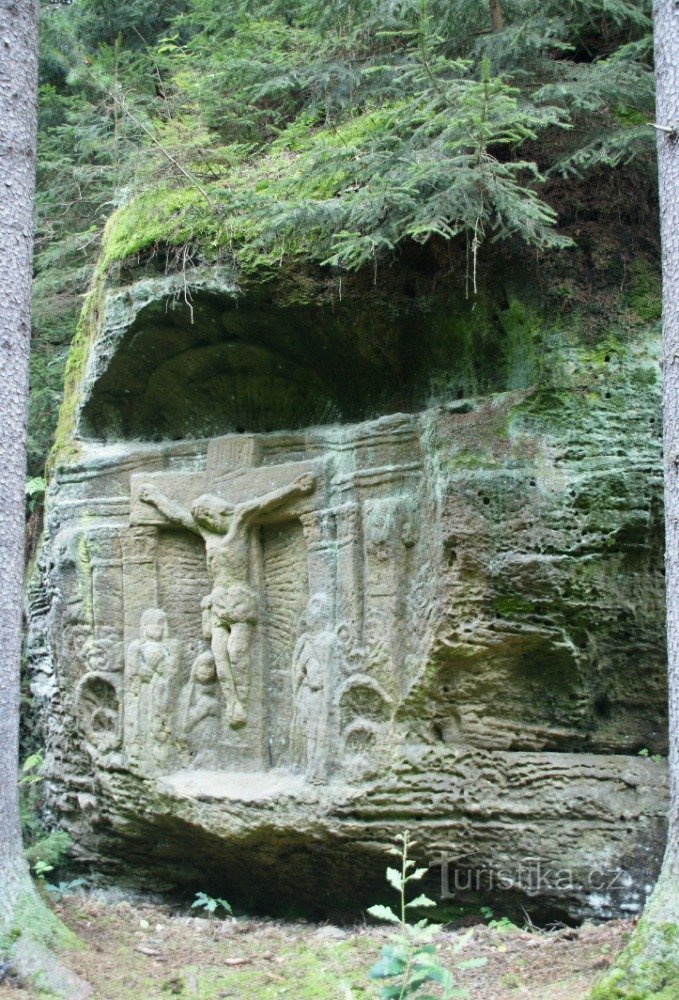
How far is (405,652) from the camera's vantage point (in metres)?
7.04

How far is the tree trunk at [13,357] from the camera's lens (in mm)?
6008

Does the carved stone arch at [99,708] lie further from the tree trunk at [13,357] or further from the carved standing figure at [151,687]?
the tree trunk at [13,357]

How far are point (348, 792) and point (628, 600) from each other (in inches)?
82.9

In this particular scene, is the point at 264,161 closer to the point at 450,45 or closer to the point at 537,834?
the point at 450,45

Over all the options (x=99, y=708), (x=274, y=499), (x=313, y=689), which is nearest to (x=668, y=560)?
(x=313, y=689)

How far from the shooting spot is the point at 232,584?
26.0 ft

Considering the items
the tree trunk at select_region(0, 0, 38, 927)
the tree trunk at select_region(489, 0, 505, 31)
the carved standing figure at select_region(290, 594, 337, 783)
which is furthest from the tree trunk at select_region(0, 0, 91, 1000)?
the tree trunk at select_region(489, 0, 505, 31)

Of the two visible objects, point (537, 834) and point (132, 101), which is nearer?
point (537, 834)

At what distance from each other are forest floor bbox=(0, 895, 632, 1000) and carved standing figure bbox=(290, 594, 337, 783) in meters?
1.07

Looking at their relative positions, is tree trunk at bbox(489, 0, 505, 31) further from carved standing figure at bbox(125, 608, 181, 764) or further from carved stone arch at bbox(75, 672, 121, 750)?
carved stone arch at bbox(75, 672, 121, 750)

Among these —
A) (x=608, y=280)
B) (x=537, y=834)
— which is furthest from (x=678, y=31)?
(x=537, y=834)

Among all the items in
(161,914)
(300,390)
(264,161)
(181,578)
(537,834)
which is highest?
(264,161)

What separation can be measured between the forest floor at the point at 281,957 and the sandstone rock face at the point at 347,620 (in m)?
0.38

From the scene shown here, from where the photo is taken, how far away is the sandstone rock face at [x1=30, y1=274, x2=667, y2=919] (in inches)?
255
